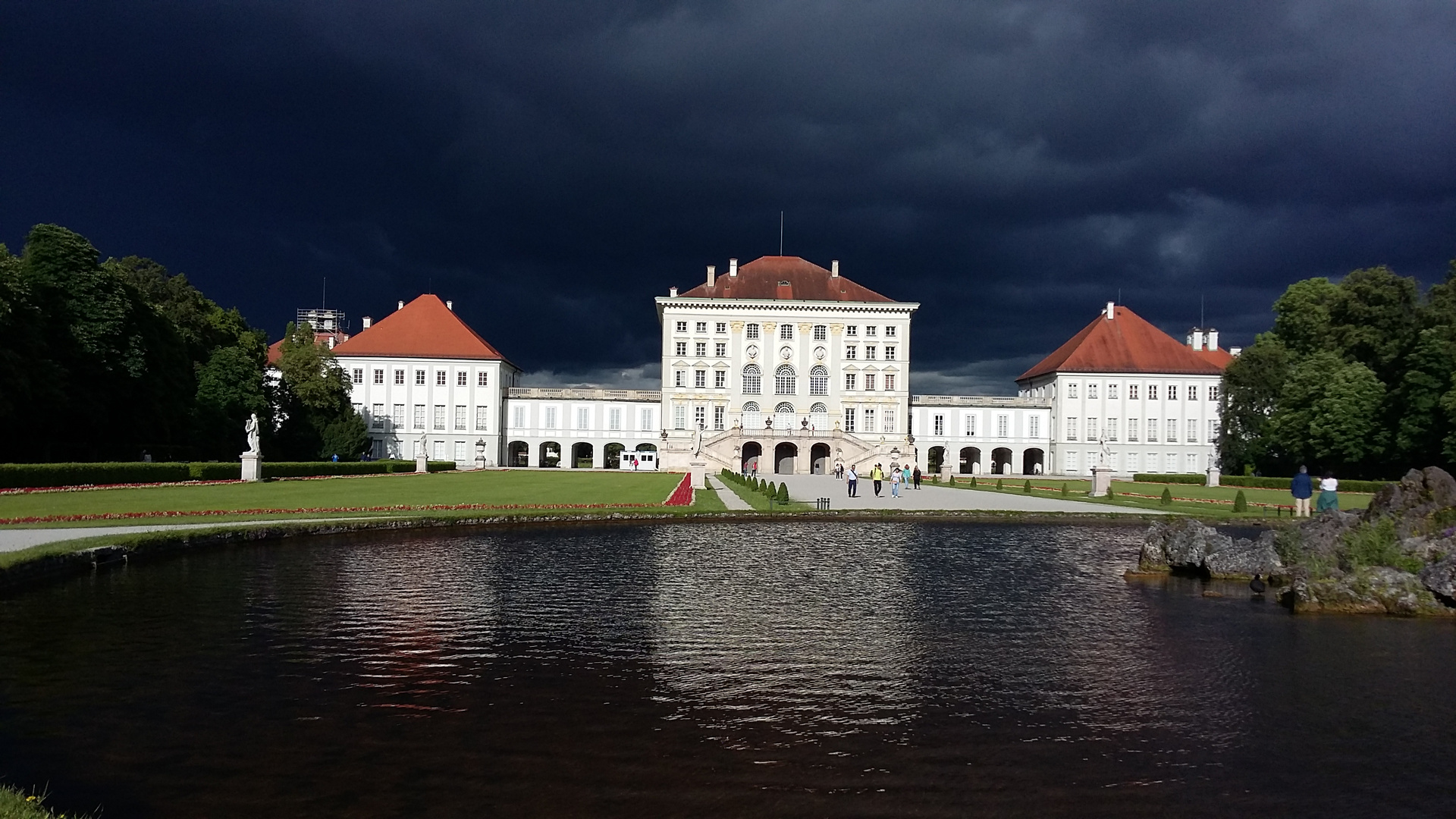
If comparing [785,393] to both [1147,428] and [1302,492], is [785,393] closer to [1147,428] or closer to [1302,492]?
[1147,428]

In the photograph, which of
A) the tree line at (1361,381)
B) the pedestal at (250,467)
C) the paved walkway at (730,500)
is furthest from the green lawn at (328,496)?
the tree line at (1361,381)

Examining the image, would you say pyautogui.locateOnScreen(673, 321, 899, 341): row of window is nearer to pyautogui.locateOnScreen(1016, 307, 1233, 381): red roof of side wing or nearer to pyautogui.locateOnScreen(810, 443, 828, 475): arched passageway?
pyautogui.locateOnScreen(810, 443, 828, 475): arched passageway

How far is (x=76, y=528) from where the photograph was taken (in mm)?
18578

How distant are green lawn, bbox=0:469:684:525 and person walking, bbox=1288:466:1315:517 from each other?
17.9 metres

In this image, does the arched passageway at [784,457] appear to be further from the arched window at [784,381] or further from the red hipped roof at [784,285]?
the red hipped roof at [784,285]

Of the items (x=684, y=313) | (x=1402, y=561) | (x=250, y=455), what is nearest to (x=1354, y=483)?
(x=1402, y=561)

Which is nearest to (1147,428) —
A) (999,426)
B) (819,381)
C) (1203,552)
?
(999,426)

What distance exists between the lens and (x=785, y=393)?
7438 centimetres

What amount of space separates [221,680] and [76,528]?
509 inches

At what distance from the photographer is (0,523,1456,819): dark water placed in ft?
20.4

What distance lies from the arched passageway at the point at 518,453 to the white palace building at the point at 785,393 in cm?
156

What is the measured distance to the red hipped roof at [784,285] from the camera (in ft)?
244

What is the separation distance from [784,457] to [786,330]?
1047 centimetres

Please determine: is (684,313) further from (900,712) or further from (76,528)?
(900,712)
